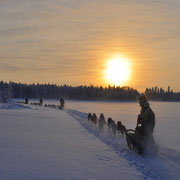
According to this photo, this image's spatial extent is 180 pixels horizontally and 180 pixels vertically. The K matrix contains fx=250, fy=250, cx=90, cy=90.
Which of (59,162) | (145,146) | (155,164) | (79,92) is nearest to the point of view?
(59,162)

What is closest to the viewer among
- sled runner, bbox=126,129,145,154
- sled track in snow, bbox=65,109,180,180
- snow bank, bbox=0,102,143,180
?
snow bank, bbox=0,102,143,180

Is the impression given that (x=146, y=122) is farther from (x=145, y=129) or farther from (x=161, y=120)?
(x=161, y=120)

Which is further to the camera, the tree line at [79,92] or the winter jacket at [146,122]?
the tree line at [79,92]

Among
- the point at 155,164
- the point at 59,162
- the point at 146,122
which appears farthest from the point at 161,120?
the point at 59,162

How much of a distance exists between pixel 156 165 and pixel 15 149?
4065mm

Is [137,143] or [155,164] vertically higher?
[137,143]

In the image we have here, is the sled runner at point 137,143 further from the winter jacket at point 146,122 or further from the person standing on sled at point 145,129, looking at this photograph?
the winter jacket at point 146,122

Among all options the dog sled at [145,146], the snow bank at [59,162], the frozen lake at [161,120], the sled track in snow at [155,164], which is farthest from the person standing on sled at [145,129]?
the frozen lake at [161,120]

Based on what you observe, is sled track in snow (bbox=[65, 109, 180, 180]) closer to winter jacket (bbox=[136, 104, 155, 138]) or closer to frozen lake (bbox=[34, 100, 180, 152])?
winter jacket (bbox=[136, 104, 155, 138])

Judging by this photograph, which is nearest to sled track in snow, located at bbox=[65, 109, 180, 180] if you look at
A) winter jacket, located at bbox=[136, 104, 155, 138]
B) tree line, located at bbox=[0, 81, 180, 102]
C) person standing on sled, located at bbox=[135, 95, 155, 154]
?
person standing on sled, located at bbox=[135, 95, 155, 154]

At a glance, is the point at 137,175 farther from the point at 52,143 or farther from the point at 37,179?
the point at 52,143

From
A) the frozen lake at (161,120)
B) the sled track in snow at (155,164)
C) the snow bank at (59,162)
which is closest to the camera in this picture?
the snow bank at (59,162)

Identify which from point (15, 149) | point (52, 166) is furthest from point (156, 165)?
point (15, 149)

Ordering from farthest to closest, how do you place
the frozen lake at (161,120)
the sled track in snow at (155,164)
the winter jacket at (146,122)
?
the frozen lake at (161,120)
the winter jacket at (146,122)
the sled track in snow at (155,164)
